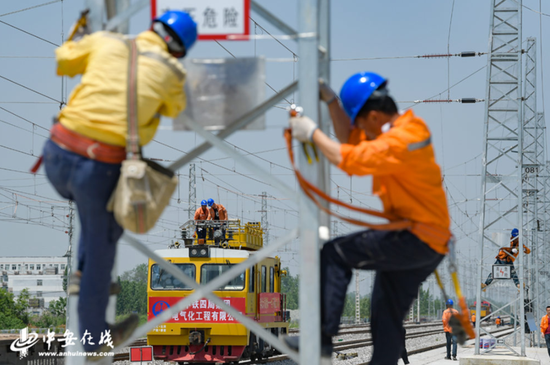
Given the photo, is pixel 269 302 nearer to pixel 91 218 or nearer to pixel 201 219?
pixel 201 219

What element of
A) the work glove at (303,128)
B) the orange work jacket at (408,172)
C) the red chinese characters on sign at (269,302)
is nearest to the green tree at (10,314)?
the red chinese characters on sign at (269,302)

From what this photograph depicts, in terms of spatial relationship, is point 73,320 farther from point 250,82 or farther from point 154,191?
point 250,82

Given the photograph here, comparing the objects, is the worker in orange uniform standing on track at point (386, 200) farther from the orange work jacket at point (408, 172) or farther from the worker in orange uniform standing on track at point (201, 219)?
the worker in orange uniform standing on track at point (201, 219)

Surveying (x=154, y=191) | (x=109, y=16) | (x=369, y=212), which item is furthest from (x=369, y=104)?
(x=109, y=16)

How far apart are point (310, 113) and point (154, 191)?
33.2 inches

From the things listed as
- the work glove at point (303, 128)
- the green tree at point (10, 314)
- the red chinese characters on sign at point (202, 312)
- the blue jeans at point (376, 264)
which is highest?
the work glove at point (303, 128)

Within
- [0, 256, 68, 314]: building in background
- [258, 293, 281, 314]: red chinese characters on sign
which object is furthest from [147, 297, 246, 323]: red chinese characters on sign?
[0, 256, 68, 314]: building in background

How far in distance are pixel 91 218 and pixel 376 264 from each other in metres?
1.35

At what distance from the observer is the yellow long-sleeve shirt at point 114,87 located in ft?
10.8

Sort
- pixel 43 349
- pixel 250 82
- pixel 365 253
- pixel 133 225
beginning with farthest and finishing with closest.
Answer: pixel 43 349, pixel 250 82, pixel 365 253, pixel 133 225

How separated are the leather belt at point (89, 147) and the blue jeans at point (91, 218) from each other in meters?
0.02

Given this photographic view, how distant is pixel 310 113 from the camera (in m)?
3.58

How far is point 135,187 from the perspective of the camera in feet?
10.6

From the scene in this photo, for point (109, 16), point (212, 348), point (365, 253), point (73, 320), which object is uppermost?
point (109, 16)
